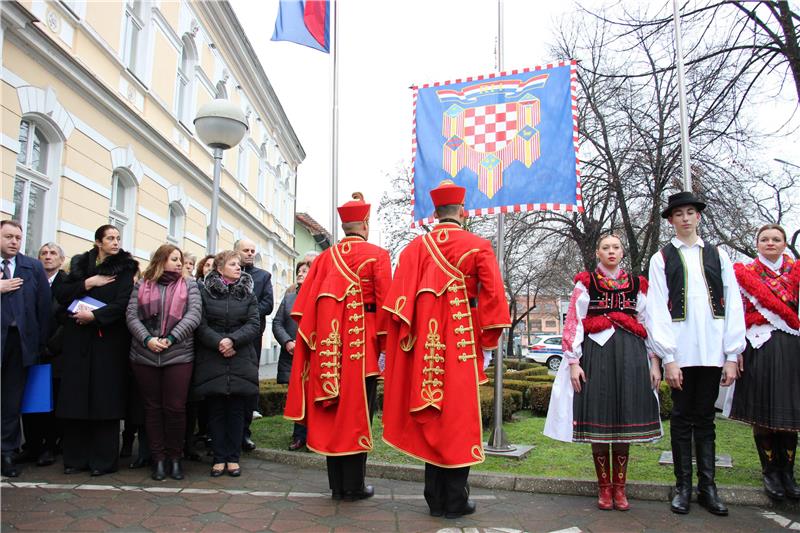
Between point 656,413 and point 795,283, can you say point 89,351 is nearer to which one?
point 656,413

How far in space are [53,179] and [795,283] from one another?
33.9ft

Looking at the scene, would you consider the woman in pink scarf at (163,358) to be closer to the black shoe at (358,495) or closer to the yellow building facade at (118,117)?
the black shoe at (358,495)

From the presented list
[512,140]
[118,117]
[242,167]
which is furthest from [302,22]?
[242,167]

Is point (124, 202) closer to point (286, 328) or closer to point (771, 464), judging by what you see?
point (286, 328)

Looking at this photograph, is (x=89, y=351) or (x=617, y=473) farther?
(x=89, y=351)

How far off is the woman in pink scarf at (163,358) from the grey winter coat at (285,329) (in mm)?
1368

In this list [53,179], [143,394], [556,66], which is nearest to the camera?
[143,394]

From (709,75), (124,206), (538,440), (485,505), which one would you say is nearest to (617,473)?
(485,505)

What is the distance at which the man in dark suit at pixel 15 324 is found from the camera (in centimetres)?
487

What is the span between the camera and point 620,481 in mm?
4441

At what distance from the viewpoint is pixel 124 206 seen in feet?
42.5

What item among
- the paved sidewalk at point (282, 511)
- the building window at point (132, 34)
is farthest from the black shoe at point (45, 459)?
the building window at point (132, 34)

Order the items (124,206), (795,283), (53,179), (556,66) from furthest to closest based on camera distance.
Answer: (124,206) < (53,179) < (556,66) < (795,283)

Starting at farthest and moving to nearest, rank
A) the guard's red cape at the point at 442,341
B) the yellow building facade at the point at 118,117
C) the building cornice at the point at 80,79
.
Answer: the yellow building facade at the point at 118,117, the building cornice at the point at 80,79, the guard's red cape at the point at 442,341
